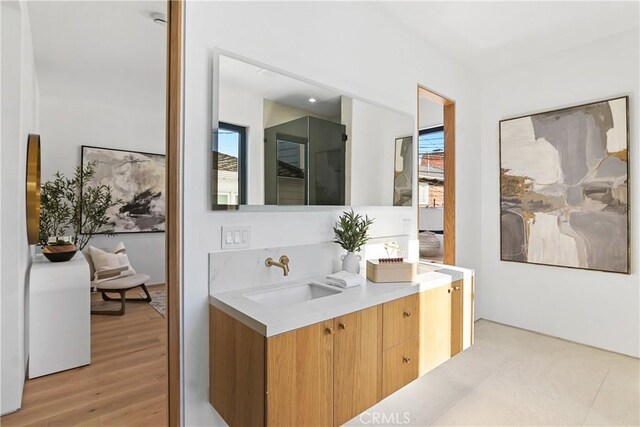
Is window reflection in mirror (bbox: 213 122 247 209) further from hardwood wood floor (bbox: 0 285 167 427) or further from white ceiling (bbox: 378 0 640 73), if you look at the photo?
white ceiling (bbox: 378 0 640 73)

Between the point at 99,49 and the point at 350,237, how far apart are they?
110 inches

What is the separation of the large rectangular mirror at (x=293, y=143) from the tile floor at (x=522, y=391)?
51.5 inches

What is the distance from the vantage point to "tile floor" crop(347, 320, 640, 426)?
6.49ft

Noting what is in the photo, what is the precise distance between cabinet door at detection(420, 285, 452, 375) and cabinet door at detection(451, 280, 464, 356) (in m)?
0.05

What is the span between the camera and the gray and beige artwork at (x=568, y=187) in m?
2.80

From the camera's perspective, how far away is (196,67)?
5.03 feet

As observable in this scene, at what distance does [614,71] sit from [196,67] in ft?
10.9

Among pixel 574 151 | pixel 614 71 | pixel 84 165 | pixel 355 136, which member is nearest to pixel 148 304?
pixel 84 165

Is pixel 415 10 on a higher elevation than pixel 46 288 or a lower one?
higher

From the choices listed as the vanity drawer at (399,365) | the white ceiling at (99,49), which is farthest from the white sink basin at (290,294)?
the white ceiling at (99,49)

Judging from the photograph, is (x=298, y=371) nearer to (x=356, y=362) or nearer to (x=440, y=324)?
(x=356, y=362)

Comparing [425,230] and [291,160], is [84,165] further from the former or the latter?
[425,230]

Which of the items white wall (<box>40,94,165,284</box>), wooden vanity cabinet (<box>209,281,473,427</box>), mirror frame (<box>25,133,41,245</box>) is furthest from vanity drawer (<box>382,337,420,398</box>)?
white wall (<box>40,94,165,284</box>)

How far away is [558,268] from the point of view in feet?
10.3
